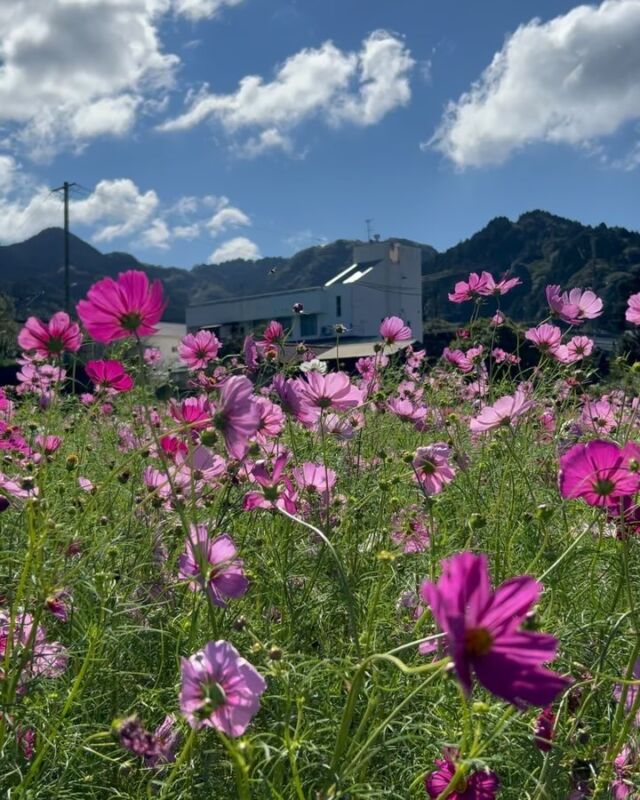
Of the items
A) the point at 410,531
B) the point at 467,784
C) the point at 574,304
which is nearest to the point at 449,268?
the point at 574,304

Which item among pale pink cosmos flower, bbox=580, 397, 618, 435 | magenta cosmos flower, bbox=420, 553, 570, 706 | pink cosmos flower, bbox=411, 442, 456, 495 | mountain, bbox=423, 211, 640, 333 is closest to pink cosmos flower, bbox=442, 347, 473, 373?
pale pink cosmos flower, bbox=580, 397, 618, 435

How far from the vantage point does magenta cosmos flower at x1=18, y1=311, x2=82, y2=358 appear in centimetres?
115

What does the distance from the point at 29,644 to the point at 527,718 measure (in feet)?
1.83

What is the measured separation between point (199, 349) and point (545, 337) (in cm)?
83

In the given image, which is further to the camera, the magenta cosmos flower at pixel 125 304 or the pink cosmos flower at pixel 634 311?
the pink cosmos flower at pixel 634 311

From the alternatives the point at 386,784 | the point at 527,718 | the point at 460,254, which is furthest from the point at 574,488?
the point at 460,254

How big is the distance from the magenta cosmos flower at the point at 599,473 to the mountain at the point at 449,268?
0.50m

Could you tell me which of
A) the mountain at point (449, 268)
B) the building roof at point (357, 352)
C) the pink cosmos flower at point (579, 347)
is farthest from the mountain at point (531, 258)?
the pink cosmos flower at point (579, 347)

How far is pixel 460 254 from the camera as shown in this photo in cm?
7250

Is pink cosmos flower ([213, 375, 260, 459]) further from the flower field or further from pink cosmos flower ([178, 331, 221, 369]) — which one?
pink cosmos flower ([178, 331, 221, 369])

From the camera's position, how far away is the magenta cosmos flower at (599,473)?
0.86 meters

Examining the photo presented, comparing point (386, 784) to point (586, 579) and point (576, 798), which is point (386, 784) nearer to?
point (576, 798)

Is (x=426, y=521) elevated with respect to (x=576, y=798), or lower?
elevated

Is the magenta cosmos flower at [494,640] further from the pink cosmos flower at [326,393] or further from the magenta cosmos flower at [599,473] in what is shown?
the pink cosmos flower at [326,393]
